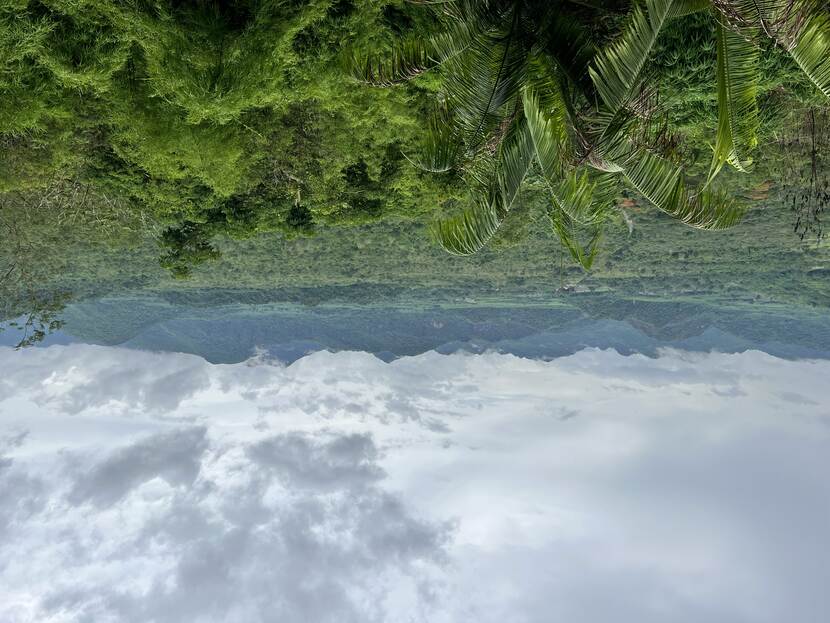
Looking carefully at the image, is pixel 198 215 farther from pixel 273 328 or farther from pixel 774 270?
pixel 273 328

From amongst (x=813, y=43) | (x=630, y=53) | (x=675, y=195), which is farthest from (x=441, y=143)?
(x=813, y=43)

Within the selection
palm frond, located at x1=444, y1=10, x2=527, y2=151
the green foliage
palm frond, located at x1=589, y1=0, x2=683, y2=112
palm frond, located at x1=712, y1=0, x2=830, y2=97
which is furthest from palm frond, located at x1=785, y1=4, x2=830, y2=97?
the green foliage

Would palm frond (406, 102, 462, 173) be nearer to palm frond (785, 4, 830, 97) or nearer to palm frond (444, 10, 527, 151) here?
palm frond (444, 10, 527, 151)

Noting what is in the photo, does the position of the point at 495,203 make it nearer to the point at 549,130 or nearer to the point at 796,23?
the point at 549,130

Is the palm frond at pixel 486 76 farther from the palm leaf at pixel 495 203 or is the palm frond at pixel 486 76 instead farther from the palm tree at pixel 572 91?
the palm leaf at pixel 495 203

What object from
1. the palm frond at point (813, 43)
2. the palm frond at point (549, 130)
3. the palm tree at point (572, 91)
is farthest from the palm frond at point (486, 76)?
the palm frond at point (813, 43)

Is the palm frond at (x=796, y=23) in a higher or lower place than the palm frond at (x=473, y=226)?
higher
